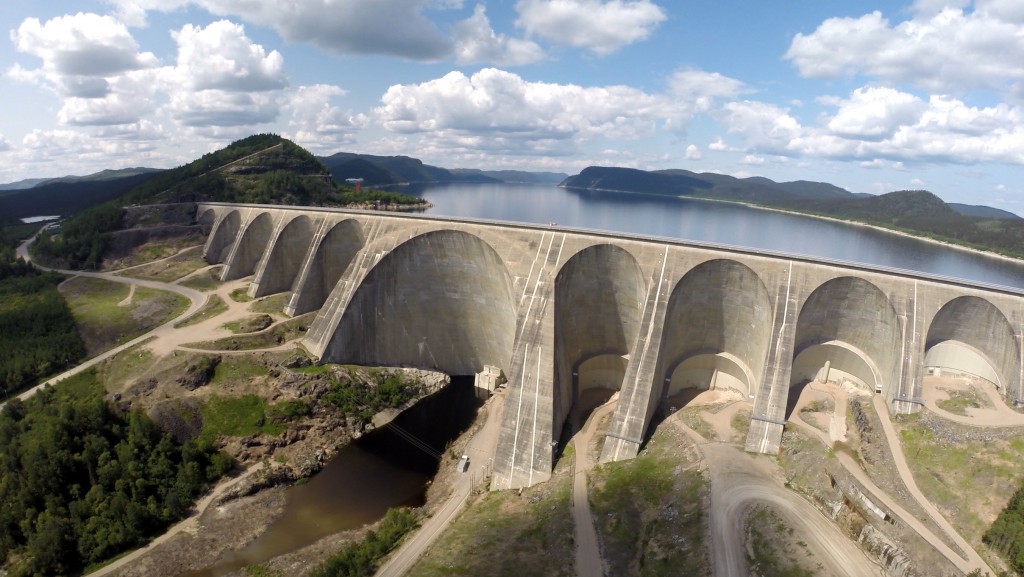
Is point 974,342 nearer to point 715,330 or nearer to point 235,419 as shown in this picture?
point 715,330

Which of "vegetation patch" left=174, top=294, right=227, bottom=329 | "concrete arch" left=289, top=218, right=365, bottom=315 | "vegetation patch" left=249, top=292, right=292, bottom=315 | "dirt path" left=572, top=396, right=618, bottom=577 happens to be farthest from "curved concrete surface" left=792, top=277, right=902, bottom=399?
"vegetation patch" left=174, top=294, right=227, bottom=329

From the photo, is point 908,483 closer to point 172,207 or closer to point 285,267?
point 285,267

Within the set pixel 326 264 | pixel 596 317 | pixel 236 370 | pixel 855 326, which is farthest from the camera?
pixel 326 264

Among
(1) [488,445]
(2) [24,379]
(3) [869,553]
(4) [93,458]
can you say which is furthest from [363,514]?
(2) [24,379]

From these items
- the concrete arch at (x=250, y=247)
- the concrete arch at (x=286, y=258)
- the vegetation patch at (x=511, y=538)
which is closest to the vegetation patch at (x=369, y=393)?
the vegetation patch at (x=511, y=538)

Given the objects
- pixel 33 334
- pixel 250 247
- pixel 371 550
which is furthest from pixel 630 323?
pixel 33 334

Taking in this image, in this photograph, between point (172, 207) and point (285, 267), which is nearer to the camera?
point (285, 267)
